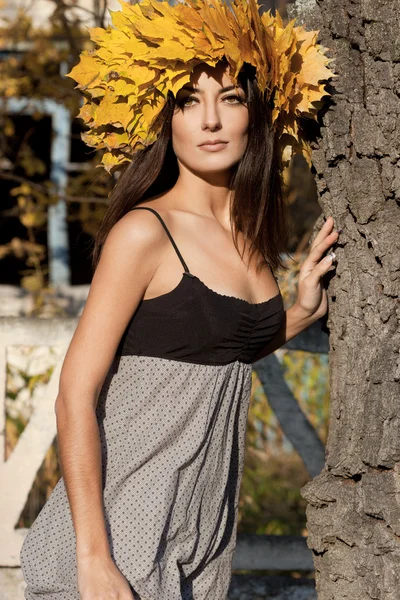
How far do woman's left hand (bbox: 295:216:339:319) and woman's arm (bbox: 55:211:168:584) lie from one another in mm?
499

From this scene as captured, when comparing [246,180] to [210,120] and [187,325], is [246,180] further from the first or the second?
[187,325]

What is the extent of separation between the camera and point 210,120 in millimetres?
2197

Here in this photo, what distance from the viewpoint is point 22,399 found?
14.8 feet

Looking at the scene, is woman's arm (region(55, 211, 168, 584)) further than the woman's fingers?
No

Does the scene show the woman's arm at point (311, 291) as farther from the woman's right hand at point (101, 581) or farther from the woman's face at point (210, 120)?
the woman's right hand at point (101, 581)

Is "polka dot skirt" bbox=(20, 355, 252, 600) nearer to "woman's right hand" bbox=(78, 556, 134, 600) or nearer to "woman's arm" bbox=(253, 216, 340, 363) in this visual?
"woman's right hand" bbox=(78, 556, 134, 600)

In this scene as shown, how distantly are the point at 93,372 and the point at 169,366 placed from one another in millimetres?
199

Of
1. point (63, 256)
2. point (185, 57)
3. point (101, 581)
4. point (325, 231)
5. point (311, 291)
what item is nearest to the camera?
point (101, 581)

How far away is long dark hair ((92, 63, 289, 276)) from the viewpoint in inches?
89.6

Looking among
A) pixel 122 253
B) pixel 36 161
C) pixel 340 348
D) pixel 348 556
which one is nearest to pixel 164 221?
pixel 122 253

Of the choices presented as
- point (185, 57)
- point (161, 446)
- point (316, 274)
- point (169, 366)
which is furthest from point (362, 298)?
point (185, 57)

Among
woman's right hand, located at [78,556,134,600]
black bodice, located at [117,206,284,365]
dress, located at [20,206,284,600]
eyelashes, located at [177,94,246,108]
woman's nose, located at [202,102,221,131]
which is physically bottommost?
woman's right hand, located at [78,556,134,600]

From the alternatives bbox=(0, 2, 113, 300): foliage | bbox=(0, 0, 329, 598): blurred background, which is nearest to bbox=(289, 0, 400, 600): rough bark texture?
bbox=(0, 0, 329, 598): blurred background

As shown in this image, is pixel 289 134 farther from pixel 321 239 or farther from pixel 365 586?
pixel 365 586
